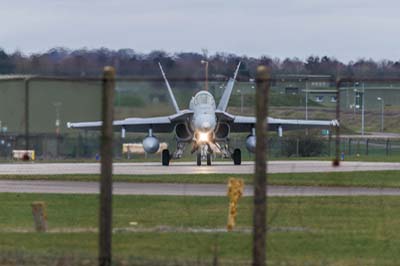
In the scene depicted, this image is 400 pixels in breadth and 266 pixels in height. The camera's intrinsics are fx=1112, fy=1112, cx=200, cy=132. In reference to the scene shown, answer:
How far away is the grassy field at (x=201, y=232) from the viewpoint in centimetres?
1495

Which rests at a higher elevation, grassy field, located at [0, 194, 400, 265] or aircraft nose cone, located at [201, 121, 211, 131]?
aircraft nose cone, located at [201, 121, 211, 131]

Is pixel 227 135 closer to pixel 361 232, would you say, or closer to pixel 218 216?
pixel 218 216

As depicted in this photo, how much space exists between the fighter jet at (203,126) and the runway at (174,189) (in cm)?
1510

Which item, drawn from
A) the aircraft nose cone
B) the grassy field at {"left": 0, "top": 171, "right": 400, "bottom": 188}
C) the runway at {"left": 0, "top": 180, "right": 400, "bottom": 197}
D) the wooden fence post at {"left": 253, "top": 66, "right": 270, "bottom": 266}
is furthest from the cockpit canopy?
the wooden fence post at {"left": 253, "top": 66, "right": 270, "bottom": 266}

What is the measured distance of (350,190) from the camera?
31312 mm

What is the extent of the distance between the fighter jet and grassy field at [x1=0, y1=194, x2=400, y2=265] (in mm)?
23705

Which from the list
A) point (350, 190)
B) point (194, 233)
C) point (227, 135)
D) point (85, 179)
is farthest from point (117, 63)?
point (227, 135)

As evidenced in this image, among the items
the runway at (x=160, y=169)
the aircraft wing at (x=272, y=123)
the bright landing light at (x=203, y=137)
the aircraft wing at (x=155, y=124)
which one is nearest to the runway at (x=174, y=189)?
the runway at (x=160, y=169)

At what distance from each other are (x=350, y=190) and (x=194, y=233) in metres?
13.9

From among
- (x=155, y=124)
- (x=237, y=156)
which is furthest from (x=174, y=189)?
(x=155, y=124)

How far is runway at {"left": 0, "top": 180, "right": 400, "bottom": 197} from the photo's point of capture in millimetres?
30141

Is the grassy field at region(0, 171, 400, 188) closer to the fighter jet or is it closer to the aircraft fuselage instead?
the fighter jet

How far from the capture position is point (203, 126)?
167ft

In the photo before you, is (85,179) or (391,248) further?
(85,179)
